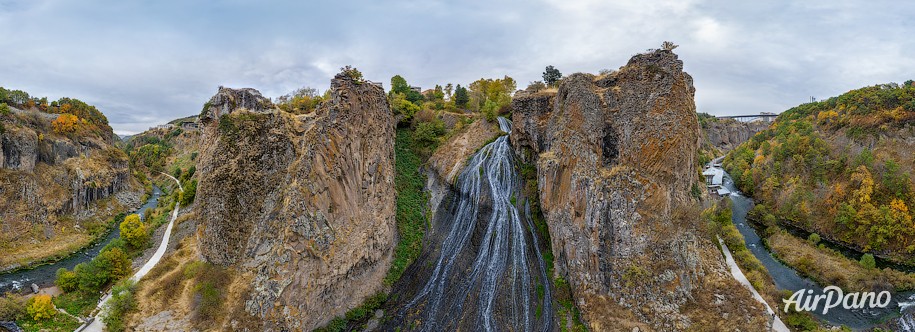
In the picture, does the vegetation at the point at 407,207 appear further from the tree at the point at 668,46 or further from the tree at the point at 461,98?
the tree at the point at 668,46

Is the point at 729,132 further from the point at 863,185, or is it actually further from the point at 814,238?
the point at 814,238

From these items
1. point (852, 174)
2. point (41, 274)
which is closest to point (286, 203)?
point (41, 274)

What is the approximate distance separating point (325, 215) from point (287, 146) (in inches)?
171

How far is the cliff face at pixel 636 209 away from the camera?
65.8ft

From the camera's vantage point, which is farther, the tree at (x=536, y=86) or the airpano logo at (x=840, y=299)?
the tree at (x=536, y=86)

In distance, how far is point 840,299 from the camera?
2570cm

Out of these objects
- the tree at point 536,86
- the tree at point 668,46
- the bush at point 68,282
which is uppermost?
the tree at point 536,86

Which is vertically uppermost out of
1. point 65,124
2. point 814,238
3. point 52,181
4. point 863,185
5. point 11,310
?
point 65,124

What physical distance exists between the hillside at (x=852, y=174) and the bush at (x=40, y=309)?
210ft

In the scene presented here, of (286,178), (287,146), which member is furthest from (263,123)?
(286,178)

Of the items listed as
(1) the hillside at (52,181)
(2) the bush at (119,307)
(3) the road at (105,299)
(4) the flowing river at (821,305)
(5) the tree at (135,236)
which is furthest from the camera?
(1) the hillside at (52,181)

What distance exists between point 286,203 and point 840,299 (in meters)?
38.0

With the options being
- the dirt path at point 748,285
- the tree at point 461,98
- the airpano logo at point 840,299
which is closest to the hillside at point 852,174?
the airpano logo at point 840,299

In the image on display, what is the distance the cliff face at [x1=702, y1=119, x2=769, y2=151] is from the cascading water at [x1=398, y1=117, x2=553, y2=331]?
94761mm
